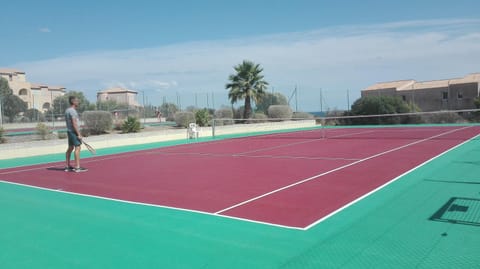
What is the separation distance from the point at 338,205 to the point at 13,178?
29.0 ft

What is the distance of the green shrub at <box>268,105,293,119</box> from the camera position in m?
36.1

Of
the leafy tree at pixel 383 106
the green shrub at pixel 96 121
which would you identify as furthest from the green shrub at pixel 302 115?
the green shrub at pixel 96 121

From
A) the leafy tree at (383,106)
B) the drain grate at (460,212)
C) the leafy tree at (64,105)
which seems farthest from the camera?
the leafy tree at (383,106)

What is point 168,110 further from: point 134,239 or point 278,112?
point 134,239

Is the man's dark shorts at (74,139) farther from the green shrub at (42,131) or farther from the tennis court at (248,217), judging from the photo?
the green shrub at (42,131)

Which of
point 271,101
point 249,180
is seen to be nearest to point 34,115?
point 271,101

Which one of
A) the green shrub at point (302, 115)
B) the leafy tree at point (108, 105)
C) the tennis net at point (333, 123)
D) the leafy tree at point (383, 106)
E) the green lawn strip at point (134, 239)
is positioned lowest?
the green lawn strip at point (134, 239)

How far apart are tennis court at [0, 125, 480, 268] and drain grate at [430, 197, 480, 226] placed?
3 cm

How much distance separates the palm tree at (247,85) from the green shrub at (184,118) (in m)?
6.51

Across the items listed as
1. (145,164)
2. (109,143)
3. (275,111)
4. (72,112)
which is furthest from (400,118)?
(72,112)

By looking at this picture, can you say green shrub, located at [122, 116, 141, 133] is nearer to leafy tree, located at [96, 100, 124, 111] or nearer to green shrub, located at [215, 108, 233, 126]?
leafy tree, located at [96, 100, 124, 111]

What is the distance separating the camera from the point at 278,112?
119 feet

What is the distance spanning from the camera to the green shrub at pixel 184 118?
92.4 ft

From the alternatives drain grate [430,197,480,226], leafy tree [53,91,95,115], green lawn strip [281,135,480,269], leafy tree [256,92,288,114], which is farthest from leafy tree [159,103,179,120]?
drain grate [430,197,480,226]
